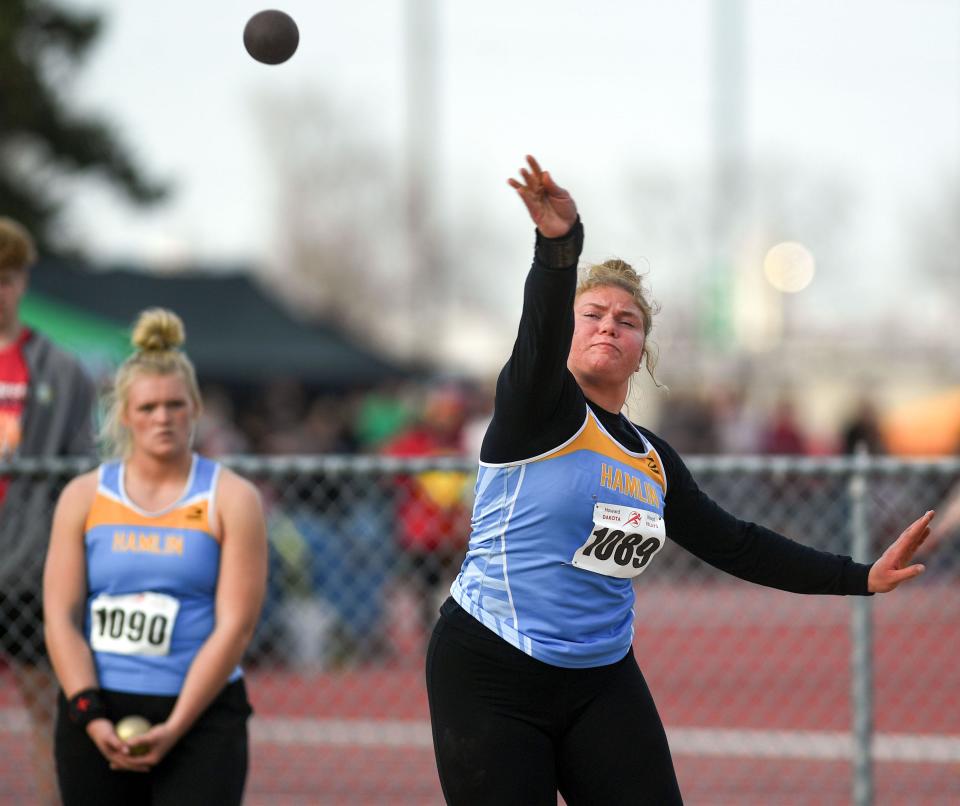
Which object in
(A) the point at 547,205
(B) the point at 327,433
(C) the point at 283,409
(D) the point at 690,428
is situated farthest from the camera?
(D) the point at 690,428

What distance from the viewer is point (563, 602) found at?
348cm

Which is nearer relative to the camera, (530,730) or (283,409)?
(530,730)

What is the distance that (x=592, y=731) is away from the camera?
3510 mm

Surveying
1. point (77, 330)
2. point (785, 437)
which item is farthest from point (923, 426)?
point (77, 330)

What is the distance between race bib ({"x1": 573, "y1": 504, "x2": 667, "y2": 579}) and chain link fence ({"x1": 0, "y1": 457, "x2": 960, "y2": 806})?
6.40 feet

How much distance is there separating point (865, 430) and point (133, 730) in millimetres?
13896

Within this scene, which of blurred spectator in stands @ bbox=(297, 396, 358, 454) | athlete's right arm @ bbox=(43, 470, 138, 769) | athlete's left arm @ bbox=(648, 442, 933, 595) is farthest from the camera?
blurred spectator in stands @ bbox=(297, 396, 358, 454)

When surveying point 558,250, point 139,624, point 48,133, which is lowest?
point 139,624

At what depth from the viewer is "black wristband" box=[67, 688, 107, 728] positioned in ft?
13.2

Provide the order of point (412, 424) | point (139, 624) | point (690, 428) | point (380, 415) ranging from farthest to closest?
point (690, 428)
point (380, 415)
point (412, 424)
point (139, 624)

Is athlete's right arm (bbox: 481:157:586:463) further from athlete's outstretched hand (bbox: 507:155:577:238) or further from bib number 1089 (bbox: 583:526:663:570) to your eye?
bib number 1089 (bbox: 583:526:663:570)

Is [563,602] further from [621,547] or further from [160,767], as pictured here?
[160,767]

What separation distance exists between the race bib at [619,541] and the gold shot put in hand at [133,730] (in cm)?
142

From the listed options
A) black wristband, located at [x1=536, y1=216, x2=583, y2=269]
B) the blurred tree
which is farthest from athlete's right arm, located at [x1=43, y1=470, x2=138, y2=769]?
the blurred tree
